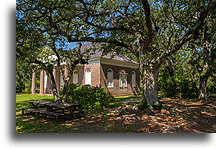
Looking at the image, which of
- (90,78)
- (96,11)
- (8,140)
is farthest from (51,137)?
(90,78)

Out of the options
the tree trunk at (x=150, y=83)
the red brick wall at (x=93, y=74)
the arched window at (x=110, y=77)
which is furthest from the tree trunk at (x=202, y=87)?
the red brick wall at (x=93, y=74)

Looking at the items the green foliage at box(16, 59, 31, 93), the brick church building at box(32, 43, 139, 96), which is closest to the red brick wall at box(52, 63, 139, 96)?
the brick church building at box(32, 43, 139, 96)

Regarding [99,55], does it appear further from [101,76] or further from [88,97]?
[88,97]

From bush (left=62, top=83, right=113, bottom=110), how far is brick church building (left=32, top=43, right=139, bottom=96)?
15.2 ft

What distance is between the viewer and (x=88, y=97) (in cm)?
805

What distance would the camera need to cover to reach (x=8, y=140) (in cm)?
394

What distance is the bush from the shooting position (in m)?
7.98

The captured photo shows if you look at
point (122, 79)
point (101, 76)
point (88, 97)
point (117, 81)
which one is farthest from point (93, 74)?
point (88, 97)

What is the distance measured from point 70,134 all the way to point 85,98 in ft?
13.0

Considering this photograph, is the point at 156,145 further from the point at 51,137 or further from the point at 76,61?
the point at 76,61

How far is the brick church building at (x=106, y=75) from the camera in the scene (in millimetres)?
13656

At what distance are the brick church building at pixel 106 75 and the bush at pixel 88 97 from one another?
4632 millimetres

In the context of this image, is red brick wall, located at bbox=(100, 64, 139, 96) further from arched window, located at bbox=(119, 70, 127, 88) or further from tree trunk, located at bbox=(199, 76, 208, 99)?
tree trunk, located at bbox=(199, 76, 208, 99)

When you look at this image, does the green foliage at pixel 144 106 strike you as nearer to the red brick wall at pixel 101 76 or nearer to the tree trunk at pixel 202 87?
the tree trunk at pixel 202 87
